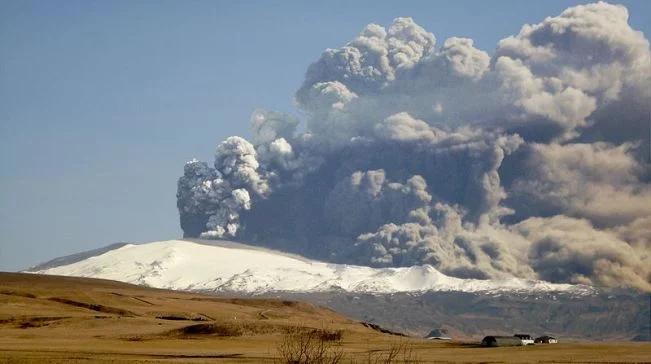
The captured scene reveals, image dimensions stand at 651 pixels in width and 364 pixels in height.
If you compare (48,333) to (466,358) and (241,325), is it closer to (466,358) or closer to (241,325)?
(241,325)

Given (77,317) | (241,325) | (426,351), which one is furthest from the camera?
(77,317)

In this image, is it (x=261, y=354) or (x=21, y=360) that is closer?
(x=21, y=360)

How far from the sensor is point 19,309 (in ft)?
634

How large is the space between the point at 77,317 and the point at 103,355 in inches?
2805

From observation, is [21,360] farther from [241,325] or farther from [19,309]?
[19,309]

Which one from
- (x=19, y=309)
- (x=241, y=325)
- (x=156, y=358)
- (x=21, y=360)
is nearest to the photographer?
(x=21, y=360)

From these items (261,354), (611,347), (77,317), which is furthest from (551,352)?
(77,317)

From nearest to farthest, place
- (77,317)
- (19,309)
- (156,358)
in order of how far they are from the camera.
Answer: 1. (156,358)
2. (77,317)
3. (19,309)

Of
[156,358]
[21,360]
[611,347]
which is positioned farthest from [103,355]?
[611,347]

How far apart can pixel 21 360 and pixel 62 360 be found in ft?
15.9

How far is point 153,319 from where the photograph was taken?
7608 inches

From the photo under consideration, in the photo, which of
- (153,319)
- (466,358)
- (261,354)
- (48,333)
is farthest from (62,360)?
(153,319)

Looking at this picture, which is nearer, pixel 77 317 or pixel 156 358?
pixel 156 358

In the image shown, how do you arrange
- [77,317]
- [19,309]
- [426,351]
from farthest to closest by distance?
[19,309]
[77,317]
[426,351]
